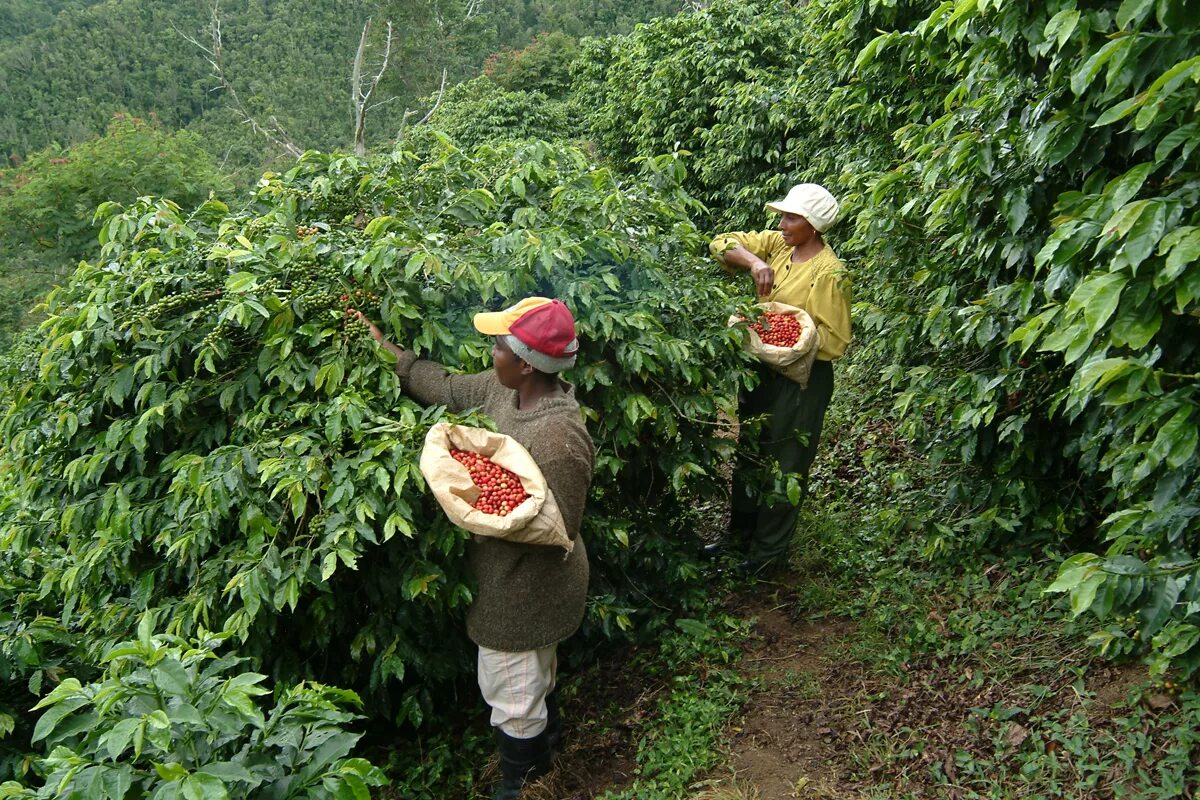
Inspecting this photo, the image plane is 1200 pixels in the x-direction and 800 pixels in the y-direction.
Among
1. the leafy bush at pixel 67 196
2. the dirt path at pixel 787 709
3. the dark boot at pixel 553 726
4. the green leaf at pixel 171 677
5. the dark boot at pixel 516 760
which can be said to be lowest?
the leafy bush at pixel 67 196

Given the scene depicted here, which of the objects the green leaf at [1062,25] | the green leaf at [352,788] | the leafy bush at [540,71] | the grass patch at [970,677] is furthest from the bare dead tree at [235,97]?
the green leaf at [352,788]

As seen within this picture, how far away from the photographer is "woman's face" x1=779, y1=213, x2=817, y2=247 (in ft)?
13.8

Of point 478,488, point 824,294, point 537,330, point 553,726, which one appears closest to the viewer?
point 478,488

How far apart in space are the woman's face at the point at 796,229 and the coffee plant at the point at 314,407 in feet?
2.13

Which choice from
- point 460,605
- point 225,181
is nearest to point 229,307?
point 460,605

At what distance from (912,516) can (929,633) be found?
91cm

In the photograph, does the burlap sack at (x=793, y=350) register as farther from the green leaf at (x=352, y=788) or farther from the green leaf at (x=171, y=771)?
the green leaf at (x=171, y=771)

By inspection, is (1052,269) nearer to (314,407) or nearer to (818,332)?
(818,332)

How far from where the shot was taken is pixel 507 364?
2783mm

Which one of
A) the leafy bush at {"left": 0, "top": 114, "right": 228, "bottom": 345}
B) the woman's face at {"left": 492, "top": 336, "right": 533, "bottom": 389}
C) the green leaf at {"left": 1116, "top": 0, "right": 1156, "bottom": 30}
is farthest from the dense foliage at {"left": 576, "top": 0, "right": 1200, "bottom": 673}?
the leafy bush at {"left": 0, "top": 114, "right": 228, "bottom": 345}

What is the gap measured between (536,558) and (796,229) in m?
2.24

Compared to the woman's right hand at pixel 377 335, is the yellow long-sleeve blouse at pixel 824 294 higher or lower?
lower

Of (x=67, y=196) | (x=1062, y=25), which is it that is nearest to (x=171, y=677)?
(x=1062, y=25)

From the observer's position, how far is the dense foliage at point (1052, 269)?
2.16 metres
